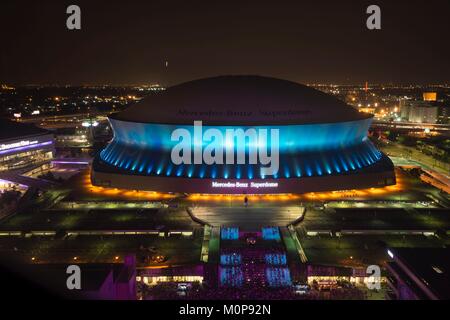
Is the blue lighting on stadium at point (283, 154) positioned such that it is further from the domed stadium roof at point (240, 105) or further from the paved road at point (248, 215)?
the paved road at point (248, 215)

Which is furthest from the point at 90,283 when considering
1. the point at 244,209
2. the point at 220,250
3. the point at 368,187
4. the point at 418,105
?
the point at 418,105

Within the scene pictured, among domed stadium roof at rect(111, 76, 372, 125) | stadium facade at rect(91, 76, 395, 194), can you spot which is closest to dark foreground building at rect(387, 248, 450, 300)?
stadium facade at rect(91, 76, 395, 194)

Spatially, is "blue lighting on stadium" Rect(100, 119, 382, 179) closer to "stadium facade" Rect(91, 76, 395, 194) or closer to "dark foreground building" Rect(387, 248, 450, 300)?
"stadium facade" Rect(91, 76, 395, 194)

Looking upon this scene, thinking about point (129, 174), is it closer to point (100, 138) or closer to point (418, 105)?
point (100, 138)

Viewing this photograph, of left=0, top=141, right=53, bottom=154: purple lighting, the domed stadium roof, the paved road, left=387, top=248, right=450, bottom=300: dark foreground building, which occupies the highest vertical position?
the domed stadium roof

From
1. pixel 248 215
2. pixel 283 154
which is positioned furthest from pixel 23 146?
pixel 248 215

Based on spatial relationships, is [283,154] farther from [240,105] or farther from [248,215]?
[248,215]

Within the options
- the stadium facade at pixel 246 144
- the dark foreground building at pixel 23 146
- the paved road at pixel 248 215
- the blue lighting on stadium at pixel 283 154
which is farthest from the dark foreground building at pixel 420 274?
the dark foreground building at pixel 23 146
